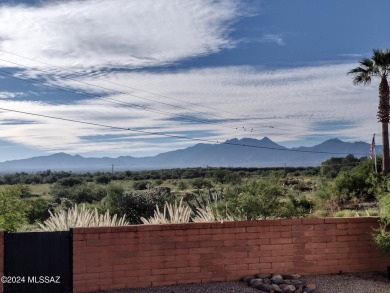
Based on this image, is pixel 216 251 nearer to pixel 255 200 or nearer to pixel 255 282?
pixel 255 282

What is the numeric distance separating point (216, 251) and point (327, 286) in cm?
220

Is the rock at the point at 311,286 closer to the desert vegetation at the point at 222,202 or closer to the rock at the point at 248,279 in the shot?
the rock at the point at 248,279

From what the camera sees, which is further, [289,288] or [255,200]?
[255,200]

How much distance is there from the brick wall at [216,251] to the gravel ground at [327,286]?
173mm

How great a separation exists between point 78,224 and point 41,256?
111 cm

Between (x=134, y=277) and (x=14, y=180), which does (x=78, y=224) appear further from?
(x=14, y=180)

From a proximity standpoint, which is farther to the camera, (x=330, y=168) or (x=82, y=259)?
(x=330, y=168)

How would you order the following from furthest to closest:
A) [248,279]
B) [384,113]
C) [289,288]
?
[384,113] < [248,279] < [289,288]

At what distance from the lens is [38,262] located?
9688mm

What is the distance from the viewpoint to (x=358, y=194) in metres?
32.0

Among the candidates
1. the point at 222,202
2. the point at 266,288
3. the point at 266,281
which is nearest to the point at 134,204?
the point at 222,202

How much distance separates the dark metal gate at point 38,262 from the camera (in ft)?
31.5

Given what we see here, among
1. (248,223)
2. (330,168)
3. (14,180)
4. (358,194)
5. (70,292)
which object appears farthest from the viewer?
(14,180)

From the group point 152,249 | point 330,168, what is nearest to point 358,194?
point 152,249
